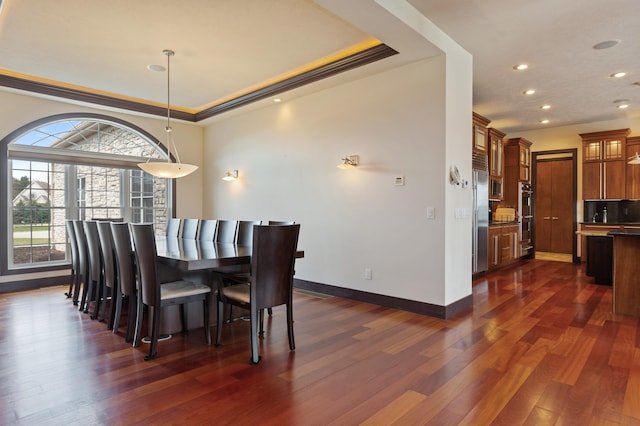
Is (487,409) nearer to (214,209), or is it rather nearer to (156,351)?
(156,351)

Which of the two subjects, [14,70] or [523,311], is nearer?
[523,311]

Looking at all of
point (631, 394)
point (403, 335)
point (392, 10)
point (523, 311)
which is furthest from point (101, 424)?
point (523, 311)

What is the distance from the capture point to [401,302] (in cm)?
409

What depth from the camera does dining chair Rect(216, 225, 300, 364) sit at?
2.73 m

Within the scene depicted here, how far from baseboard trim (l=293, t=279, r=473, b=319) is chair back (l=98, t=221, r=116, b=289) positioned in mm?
2474

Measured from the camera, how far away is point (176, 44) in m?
3.96

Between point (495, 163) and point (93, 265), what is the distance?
6504mm

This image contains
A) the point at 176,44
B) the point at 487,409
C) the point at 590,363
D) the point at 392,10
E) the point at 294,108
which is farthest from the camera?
the point at 294,108

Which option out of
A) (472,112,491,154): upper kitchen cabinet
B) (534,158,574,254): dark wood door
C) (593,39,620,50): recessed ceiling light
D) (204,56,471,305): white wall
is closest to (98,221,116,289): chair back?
(204,56,471,305): white wall

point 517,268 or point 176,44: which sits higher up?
point 176,44

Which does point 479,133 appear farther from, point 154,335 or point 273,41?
point 154,335

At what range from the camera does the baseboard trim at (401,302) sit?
12.5 feet

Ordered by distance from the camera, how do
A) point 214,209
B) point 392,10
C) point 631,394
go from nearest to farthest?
point 631,394
point 392,10
point 214,209

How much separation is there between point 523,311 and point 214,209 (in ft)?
17.1
